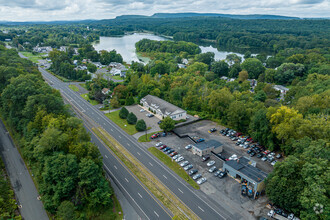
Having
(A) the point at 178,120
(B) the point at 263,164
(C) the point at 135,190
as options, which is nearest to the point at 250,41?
(A) the point at 178,120

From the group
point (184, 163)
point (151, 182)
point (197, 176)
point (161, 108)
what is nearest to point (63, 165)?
point (151, 182)

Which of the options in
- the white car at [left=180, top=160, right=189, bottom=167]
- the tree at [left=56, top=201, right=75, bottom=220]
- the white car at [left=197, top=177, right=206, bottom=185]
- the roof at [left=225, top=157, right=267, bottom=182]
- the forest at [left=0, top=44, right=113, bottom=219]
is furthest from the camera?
the white car at [left=180, top=160, right=189, bottom=167]

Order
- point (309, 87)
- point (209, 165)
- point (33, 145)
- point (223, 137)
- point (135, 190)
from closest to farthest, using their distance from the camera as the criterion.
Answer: point (135, 190) < point (33, 145) < point (209, 165) < point (223, 137) < point (309, 87)

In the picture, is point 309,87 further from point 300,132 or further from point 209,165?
point 209,165

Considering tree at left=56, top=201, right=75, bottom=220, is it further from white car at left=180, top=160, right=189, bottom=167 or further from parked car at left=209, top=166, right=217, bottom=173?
parked car at left=209, top=166, right=217, bottom=173

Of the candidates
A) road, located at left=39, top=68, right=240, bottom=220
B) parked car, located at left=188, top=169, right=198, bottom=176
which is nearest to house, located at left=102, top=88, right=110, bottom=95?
road, located at left=39, top=68, right=240, bottom=220
